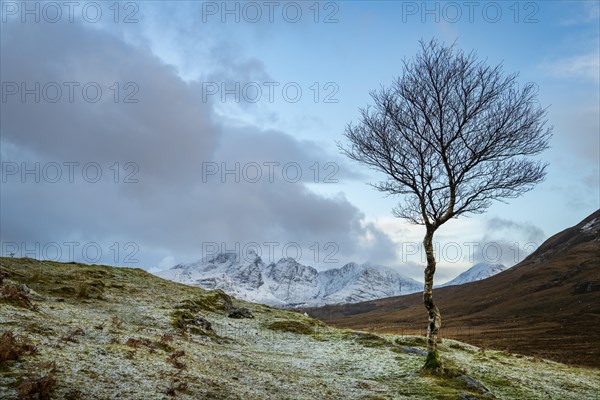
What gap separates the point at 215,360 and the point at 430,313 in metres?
15.2

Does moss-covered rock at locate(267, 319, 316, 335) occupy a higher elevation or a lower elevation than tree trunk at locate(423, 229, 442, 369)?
lower

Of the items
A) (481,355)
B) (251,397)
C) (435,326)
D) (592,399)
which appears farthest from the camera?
(481,355)

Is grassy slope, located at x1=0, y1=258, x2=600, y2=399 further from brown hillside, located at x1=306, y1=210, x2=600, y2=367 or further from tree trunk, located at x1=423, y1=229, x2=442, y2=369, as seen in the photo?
brown hillside, located at x1=306, y1=210, x2=600, y2=367

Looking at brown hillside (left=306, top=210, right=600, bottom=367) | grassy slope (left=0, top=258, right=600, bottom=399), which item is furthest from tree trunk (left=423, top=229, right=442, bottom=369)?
brown hillside (left=306, top=210, right=600, bottom=367)

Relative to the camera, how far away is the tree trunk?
27859 mm

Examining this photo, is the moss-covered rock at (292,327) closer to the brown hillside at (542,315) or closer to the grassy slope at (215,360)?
the grassy slope at (215,360)

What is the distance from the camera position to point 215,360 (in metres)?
24.4

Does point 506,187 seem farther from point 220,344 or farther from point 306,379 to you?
point 220,344

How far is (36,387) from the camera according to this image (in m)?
12.8

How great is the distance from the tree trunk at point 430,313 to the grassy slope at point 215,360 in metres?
1.31

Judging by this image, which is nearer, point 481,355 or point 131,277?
point 481,355

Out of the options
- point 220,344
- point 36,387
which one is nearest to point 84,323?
point 220,344

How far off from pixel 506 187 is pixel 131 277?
5416 centimetres

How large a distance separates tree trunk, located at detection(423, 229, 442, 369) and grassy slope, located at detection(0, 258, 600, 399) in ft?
4.28
